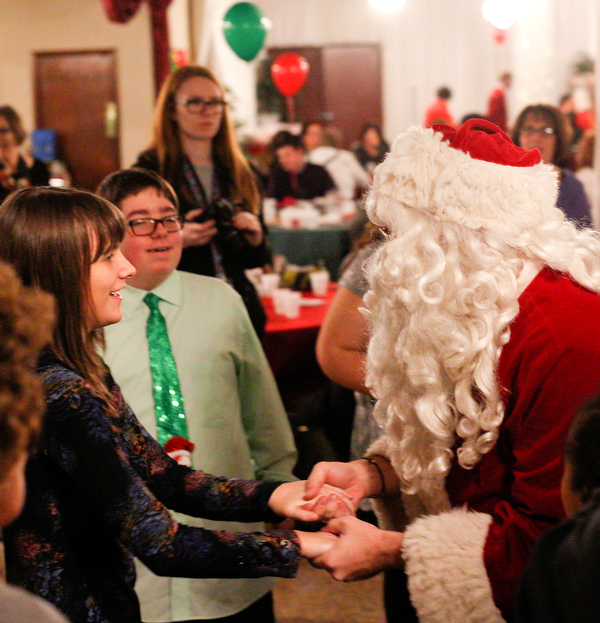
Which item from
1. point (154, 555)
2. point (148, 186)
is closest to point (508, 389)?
point (154, 555)

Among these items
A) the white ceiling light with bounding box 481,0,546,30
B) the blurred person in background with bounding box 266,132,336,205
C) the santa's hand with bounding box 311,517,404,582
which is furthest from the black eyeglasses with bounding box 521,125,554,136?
the white ceiling light with bounding box 481,0,546,30

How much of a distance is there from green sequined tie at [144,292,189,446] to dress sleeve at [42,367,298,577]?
0.35 m

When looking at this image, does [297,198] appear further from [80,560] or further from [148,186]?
[80,560]

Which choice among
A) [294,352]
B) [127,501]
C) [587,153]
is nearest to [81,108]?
[587,153]

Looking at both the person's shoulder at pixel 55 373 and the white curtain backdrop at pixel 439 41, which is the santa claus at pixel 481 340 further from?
the white curtain backdrop at pixel 439 41

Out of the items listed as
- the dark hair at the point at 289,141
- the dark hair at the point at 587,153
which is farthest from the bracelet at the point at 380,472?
the dark hair at the point at 289,141

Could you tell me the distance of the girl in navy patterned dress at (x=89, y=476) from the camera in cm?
115

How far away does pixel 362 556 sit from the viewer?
1374 millimetres

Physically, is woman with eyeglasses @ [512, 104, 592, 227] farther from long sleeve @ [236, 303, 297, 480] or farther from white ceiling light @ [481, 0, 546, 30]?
white ceiling light @ [481, 0, 546, 30]

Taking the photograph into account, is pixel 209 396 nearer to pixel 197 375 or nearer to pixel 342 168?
pixel 197 375

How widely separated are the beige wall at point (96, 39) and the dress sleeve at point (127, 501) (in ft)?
23.1

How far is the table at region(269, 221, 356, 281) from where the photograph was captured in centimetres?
563

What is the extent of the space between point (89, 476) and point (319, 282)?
3170 millimetres

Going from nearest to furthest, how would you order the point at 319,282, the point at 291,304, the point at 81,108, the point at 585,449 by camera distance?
the point at 585,449 < the point at 291,304 < the point at 319,282 < the point at 81,108
